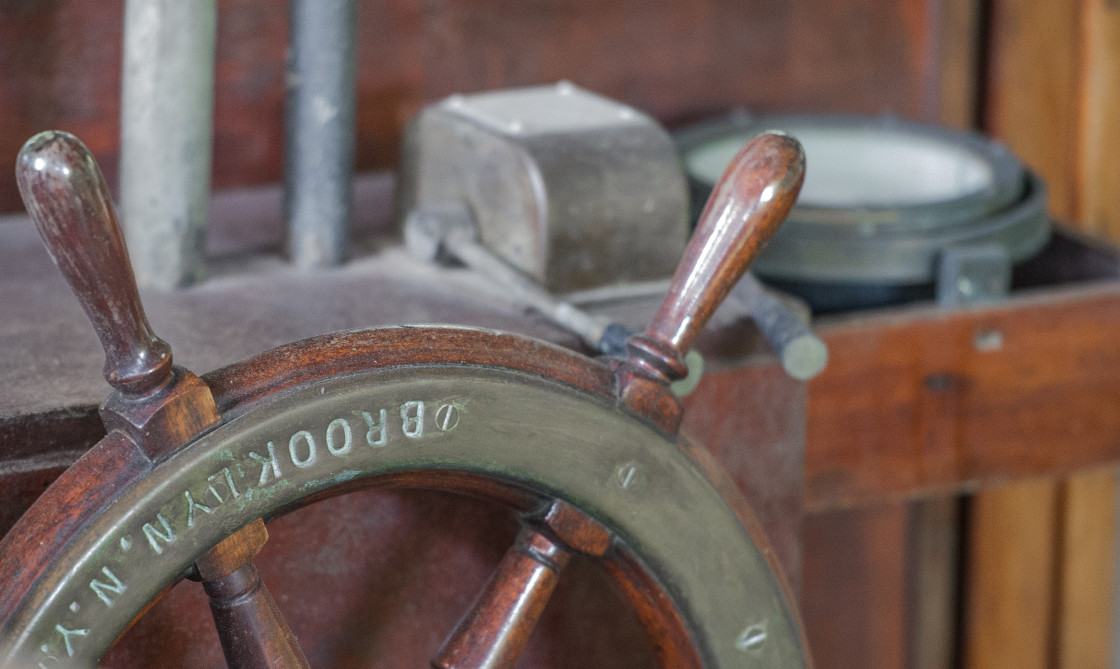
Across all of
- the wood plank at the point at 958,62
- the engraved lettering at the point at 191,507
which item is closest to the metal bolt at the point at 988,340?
the wood plank at the point at 958,62

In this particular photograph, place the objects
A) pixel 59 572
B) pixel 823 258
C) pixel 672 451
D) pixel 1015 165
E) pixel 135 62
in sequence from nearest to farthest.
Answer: pixel 59 572, pixel 672 451, pixel 135 62, pixel 823 258, pixel 1015 165

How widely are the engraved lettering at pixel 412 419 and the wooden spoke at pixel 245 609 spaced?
0.28 ft

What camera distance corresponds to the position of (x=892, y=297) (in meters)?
1.20

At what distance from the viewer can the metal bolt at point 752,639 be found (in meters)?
0.75

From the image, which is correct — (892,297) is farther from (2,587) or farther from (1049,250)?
(2,587)

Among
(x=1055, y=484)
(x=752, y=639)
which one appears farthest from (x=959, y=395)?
(x=1055, y=484)

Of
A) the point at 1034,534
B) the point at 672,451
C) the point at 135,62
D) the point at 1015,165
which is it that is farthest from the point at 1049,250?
the point at 135,62

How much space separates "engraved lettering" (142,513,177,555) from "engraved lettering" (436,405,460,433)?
0.46 ft

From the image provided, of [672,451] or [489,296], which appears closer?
[672,451]

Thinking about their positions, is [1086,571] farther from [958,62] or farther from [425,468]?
[425,468]

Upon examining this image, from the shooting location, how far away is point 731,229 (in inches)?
27.9

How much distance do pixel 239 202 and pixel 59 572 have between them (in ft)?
2.26

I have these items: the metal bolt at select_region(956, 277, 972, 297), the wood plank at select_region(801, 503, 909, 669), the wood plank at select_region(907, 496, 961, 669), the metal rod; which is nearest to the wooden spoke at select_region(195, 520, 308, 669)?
the metal rod

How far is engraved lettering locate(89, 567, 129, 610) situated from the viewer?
1.94 feet
